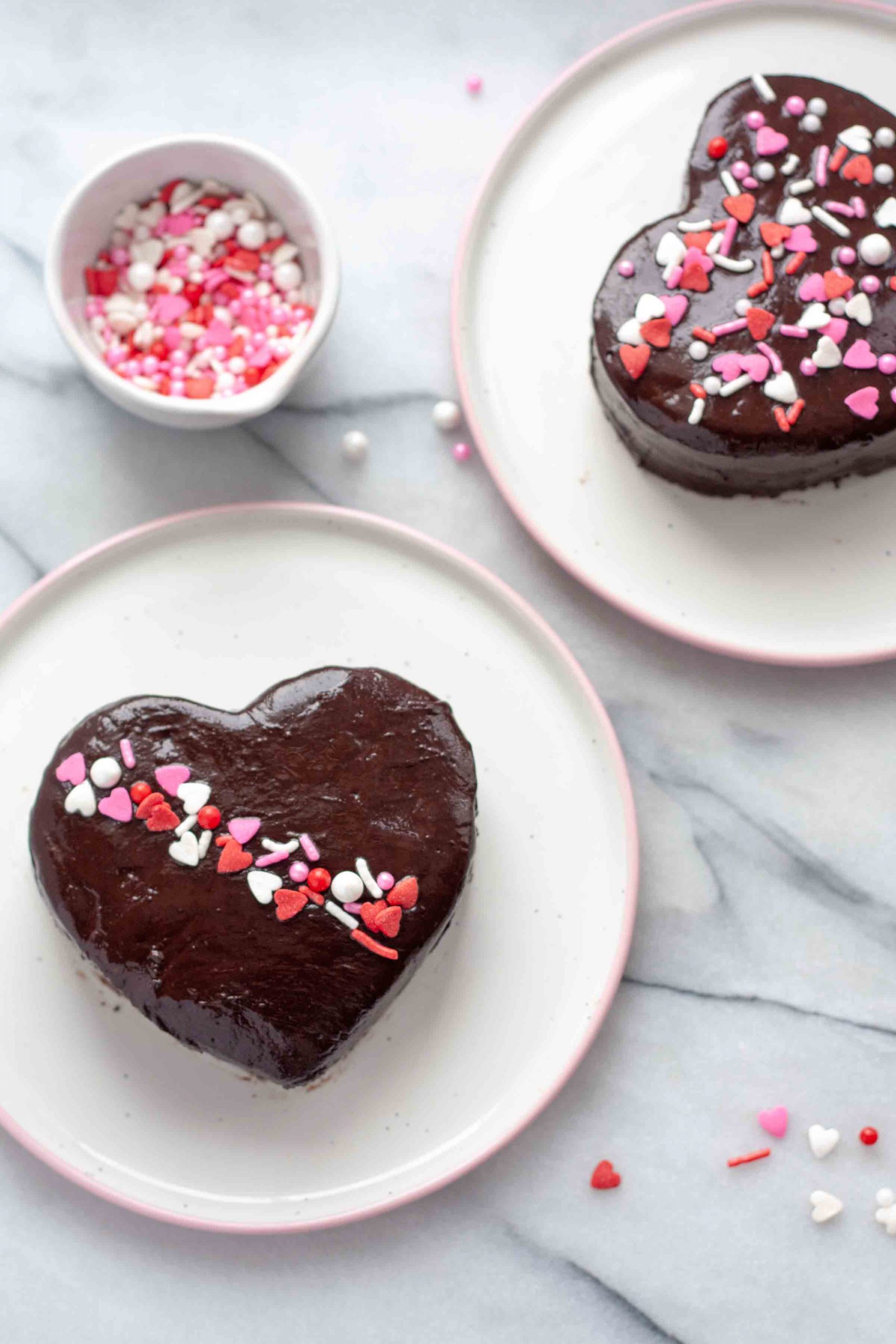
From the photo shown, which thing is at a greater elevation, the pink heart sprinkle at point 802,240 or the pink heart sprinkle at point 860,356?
the pink heart sprinkle at point 802,240

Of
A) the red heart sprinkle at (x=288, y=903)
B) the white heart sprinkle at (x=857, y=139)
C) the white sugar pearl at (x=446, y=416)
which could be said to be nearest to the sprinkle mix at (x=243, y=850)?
the red heart sprinkle at (x=288, y=903)

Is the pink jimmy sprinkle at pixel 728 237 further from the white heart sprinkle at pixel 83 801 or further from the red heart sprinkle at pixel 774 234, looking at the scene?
the white heart sprinkle at pixel 83 801

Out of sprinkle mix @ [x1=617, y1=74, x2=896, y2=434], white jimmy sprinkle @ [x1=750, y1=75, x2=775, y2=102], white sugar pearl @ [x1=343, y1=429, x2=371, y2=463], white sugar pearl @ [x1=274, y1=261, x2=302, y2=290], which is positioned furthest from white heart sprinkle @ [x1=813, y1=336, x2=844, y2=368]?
white sugar pearl @ [x1=274, y1=261, x2=302, y2=290]

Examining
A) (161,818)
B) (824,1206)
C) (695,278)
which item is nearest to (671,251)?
(695,278)

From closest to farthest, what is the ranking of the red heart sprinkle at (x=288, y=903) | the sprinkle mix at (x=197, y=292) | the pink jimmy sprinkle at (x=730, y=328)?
the red heart sprinkle at (x=288, y=903) < the pink jimmy sprinkle at (x=730, y=328) < the sprinkle mix at (x=197, y=292)

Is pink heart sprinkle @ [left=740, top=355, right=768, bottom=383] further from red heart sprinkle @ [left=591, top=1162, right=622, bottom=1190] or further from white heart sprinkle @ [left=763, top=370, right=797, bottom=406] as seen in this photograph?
red heart sprinkle @ [left=591, top=1162, right=622, bottom=1190]

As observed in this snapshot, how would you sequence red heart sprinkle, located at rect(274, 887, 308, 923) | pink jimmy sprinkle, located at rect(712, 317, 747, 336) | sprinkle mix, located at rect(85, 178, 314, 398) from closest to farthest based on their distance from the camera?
red heart sprinkle, located at rect(274, 887, 308, 923) < pink jimmy sprinkle, located at rect(712, 317, 747, 336) < sprinkle mix, located at rect(85, 178, 314, 398)
